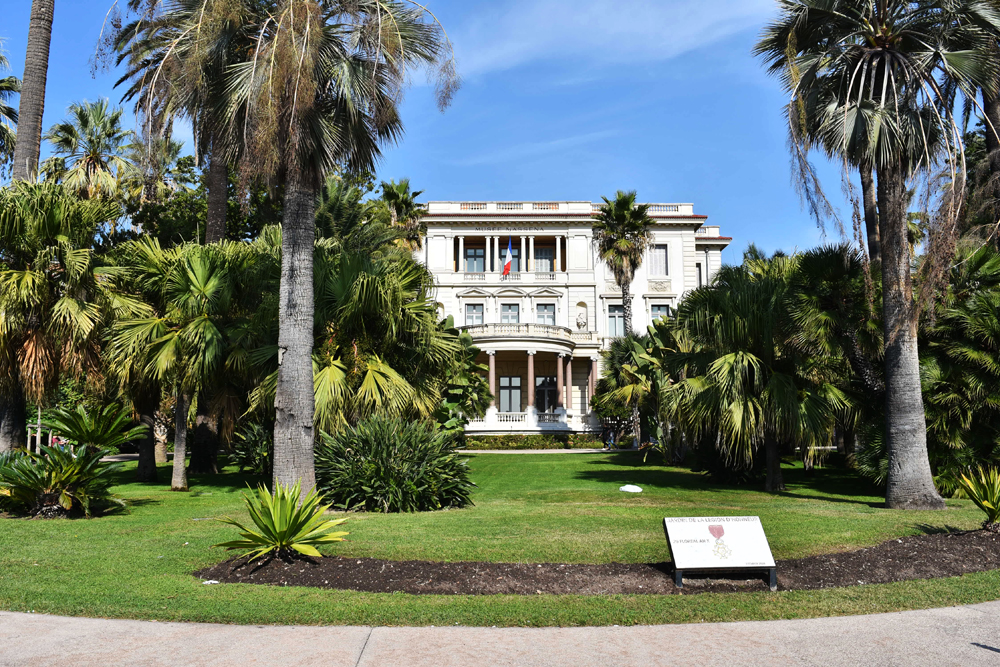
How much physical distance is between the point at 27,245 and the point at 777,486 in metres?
16.8

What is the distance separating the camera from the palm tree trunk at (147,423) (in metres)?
19.3

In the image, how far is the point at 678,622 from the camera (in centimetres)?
635

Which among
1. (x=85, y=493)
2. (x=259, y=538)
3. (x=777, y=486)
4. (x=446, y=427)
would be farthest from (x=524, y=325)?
(x=259, y=538)

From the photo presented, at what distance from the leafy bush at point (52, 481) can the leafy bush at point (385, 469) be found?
3701 millimetres

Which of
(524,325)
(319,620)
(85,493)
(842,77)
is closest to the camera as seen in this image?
(319,620)

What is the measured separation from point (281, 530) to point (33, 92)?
14520mm

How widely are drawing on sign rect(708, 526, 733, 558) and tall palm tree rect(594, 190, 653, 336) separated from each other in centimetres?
2881

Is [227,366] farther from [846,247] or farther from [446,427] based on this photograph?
[846,247]

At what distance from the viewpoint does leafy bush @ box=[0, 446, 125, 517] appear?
1234cm

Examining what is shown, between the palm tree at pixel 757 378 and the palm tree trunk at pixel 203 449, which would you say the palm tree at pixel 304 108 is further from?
the palm tree trunk at pixel 203 449

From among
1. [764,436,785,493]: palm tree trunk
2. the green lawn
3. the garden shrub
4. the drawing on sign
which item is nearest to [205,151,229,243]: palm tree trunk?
the green lawn

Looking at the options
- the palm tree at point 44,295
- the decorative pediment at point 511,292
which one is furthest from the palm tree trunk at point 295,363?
the decorative pediment at point 511,292

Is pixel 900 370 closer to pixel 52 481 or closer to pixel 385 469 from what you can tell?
pixel 385 469

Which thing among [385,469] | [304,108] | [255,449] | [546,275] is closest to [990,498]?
[385,469]
